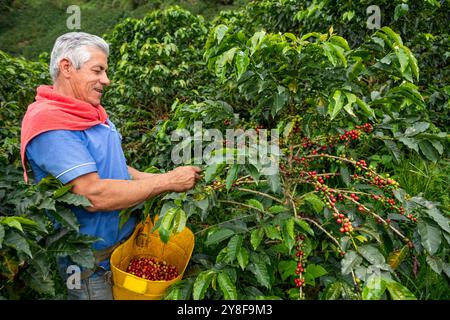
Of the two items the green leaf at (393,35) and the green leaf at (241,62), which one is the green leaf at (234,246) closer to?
the green leaf at (241,62)

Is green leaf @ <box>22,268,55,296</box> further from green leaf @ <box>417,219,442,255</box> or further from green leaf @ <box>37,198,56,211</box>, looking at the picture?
green leaf @ <box>417,219,442,255</box>

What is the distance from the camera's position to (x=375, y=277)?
1.19m

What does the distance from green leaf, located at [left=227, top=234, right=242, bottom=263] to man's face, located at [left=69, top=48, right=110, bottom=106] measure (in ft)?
2.74

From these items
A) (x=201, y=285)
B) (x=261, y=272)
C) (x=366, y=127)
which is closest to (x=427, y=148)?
(x=366, y=127)

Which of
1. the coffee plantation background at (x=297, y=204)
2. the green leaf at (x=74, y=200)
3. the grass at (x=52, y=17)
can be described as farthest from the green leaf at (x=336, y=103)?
the grass at (x=52, y=17)

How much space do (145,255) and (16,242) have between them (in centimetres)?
72

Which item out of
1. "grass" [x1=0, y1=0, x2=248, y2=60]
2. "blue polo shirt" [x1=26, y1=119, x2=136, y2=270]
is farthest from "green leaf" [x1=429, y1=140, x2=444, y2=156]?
"grass" [x1=0, y1=0, x2=248, y2=60]

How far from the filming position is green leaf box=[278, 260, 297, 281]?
5.29 ft

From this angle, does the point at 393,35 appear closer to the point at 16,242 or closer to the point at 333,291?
the point at 333,291

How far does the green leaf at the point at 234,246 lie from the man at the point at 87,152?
280 mm

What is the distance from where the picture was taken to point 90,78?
64.6 inches

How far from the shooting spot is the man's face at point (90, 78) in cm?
163

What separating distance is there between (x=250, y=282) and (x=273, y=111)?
0.70m
